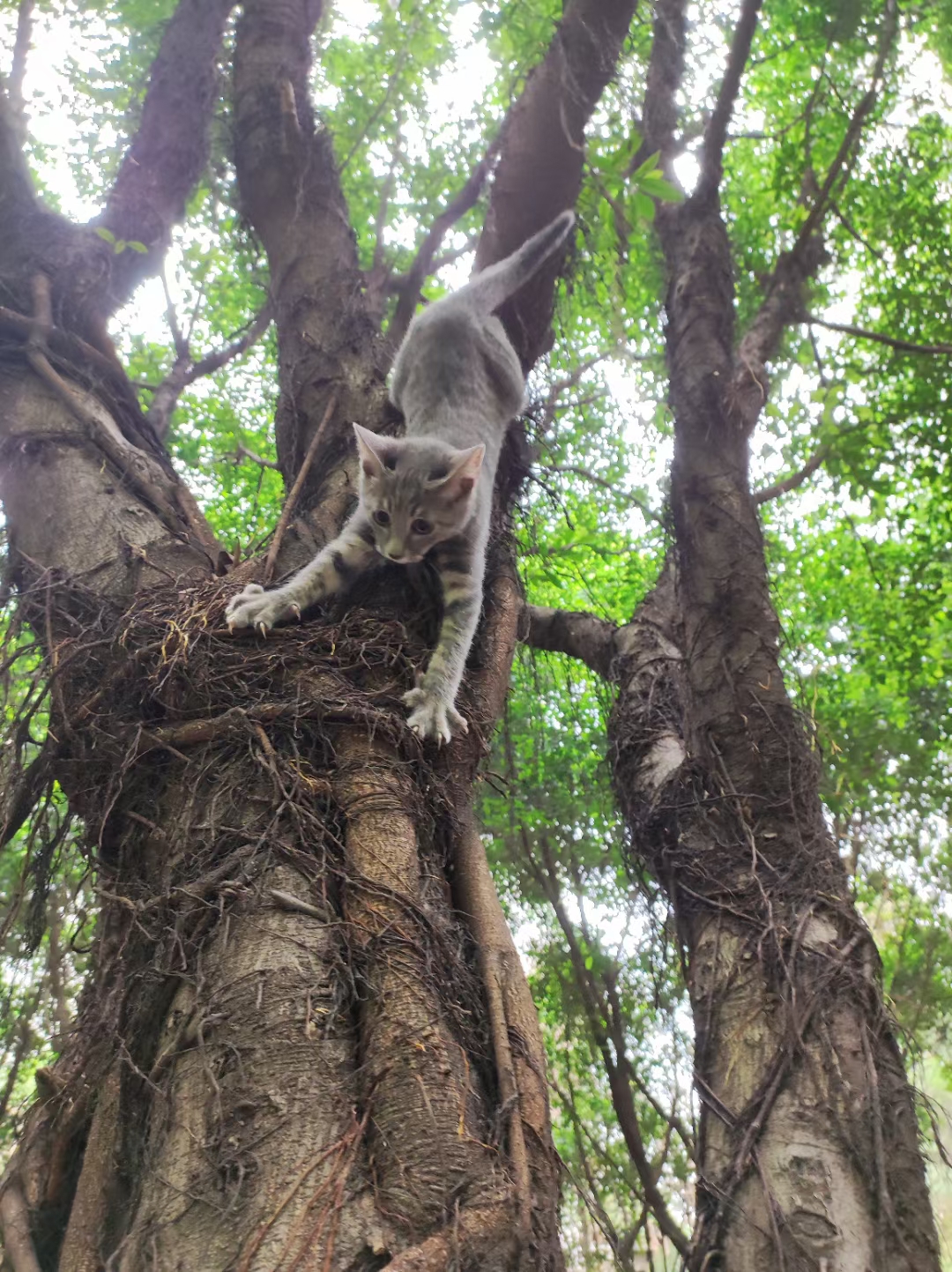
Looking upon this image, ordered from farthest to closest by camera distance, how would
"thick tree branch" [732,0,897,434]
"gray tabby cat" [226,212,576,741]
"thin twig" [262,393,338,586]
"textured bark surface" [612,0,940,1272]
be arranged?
"thick tree branch" [732,0,897,434], "thin twig" [262,393,338,586], "gray tabby cat" [226,212,576,741], "textured bark surface" [612,0,940,1272]

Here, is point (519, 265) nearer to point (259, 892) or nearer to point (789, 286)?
point (789, 286)

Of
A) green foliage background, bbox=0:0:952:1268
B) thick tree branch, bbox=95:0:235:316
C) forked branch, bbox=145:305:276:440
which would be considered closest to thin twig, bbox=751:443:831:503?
green foliage background, bbox=0:0:952:1268

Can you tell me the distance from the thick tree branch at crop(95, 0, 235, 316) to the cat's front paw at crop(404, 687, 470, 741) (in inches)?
136

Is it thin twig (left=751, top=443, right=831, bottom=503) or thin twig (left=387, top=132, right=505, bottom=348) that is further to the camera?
thin twig (left=387, top=132, right=505, bottom=348)

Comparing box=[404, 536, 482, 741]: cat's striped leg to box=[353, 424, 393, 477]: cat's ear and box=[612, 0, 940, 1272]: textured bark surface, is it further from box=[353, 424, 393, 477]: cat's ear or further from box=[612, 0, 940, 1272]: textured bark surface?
box=[612, 0, 940, 1272]: textured bark surface

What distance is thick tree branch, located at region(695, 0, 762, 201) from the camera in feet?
12.3

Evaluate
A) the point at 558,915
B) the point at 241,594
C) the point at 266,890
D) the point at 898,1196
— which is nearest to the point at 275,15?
the point at 241,594

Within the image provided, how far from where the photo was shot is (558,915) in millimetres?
5797

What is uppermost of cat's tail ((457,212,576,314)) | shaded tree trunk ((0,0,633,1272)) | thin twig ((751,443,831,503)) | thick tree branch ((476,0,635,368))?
thick tree branch ((476,0,635,368))

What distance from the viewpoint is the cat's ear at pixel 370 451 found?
3.54m

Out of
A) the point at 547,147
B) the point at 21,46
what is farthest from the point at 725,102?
the point at 21,46

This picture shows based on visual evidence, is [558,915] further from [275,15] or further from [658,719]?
[275,15]

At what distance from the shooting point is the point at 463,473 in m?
3.79

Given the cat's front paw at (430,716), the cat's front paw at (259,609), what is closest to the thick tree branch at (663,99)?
the cat's front paw at (259,609)
